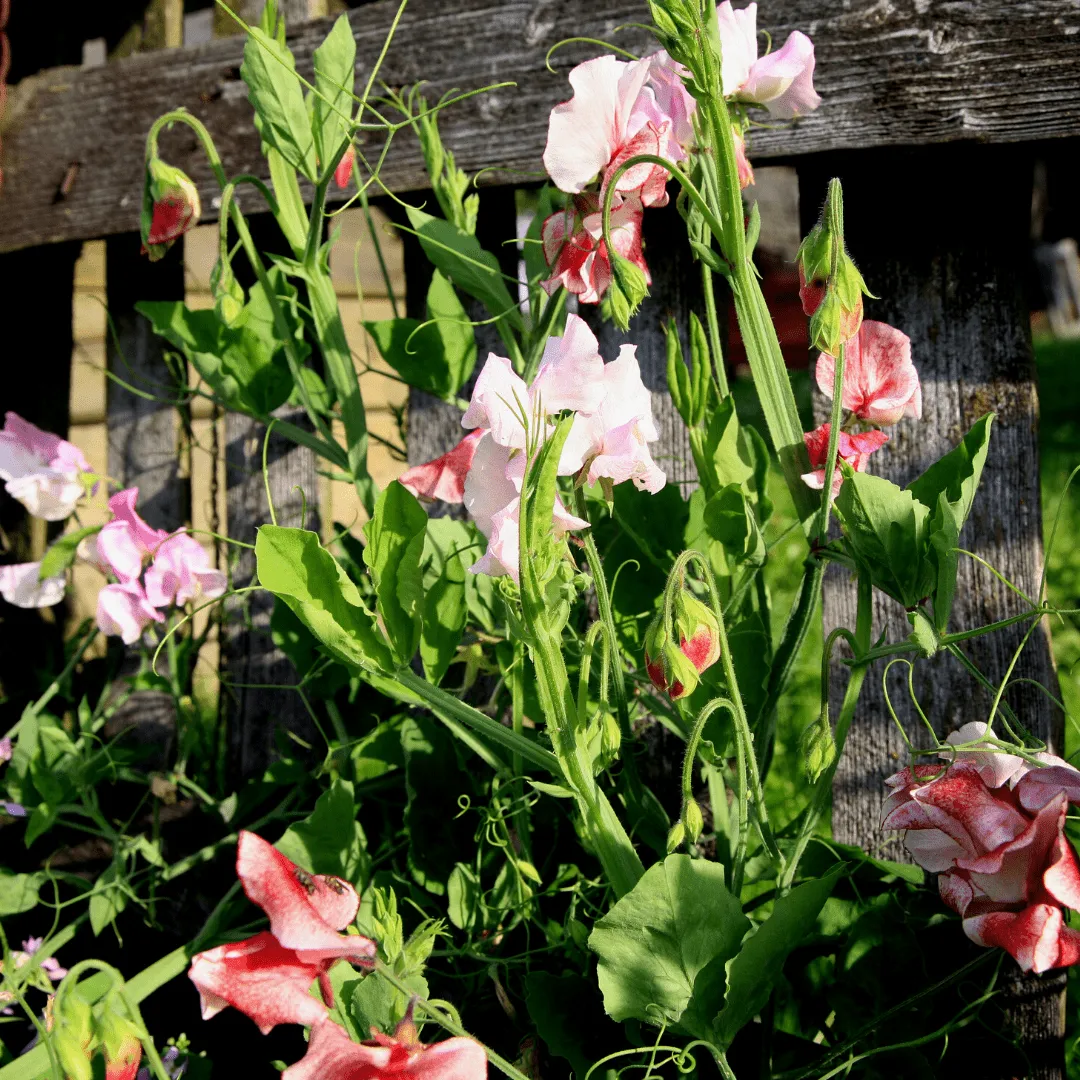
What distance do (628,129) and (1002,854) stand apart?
0.58 meters

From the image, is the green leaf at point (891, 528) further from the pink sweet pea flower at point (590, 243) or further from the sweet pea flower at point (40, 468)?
the sweet pea flower at point (40, 468)

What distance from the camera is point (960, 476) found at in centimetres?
81

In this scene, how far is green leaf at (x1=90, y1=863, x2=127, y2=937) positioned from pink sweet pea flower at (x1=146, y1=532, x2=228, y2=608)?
317 mm

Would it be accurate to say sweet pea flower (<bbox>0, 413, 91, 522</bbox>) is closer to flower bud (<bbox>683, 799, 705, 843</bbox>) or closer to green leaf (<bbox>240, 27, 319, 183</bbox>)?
green leaf (<bbox>240, 27, 319, 183</bbox>)

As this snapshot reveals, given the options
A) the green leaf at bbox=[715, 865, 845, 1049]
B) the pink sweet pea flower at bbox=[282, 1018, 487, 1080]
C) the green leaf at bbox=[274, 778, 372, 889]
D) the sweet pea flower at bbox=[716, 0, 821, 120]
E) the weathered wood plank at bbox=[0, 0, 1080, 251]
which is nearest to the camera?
the pink sweet pea flower at bbox=[282, 1018, 487, 1080]

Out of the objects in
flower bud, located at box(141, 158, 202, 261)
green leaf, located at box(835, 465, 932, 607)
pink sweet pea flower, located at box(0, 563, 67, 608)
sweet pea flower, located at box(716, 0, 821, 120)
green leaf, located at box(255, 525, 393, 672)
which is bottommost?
pink sweet pea flower, located at box(0, 563, 67, 608)

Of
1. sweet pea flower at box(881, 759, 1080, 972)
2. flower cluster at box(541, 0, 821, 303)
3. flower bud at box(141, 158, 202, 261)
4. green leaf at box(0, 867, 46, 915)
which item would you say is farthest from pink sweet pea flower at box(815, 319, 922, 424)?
green leaf at box(0, 867, 46, 915)

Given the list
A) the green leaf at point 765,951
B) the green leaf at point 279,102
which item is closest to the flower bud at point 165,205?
the green leaf at point 279,102

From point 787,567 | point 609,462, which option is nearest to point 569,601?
point 609,462

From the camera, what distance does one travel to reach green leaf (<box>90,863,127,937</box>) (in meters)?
1.24

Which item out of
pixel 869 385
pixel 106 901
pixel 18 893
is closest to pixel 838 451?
pixel 869 385

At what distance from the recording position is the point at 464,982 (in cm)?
109

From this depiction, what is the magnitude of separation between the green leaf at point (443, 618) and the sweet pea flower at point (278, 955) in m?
0.22

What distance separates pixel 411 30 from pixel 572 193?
28.8 inches
